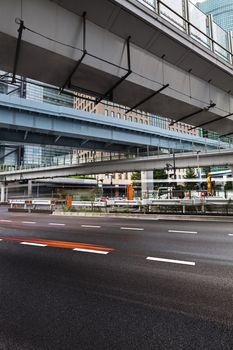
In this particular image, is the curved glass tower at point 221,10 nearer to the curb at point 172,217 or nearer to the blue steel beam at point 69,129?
the curb at point 172,217

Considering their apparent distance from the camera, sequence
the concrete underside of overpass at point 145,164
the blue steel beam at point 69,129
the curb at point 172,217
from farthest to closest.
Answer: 1. the concrete underside of overpass at point 145,164
2. the blue steel beam at point 69,129
3. the curb at point 172,217

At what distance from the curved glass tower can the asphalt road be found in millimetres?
9044

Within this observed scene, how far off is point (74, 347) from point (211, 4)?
490 inches

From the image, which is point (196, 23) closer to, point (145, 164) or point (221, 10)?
point (221, 10)

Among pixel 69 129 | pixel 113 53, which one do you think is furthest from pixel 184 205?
pixel 69 129

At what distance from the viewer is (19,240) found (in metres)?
8.70

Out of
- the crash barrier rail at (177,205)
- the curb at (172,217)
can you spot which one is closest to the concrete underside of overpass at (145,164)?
the crash barrier rail at (177,205)

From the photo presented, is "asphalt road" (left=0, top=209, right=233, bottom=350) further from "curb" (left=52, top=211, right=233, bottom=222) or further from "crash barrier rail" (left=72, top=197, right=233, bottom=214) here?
"crash barrier rail" (left=72, top=197, right=233, bottom=214)

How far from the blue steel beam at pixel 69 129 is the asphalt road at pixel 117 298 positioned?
20.2 meters

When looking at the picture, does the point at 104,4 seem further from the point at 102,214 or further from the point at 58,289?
the point at 102,214

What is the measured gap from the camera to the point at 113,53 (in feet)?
24.5

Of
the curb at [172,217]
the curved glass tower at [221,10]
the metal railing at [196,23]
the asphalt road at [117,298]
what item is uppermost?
the curved glass tower at [221,10]

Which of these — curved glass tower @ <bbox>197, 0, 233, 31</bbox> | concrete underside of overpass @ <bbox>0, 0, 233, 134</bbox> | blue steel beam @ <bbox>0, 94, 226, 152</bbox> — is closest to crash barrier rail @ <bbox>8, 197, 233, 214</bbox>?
concrete underside of overpass @ <bbox>0, 0, 233, 134</bbox>

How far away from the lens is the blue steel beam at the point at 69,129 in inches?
965
